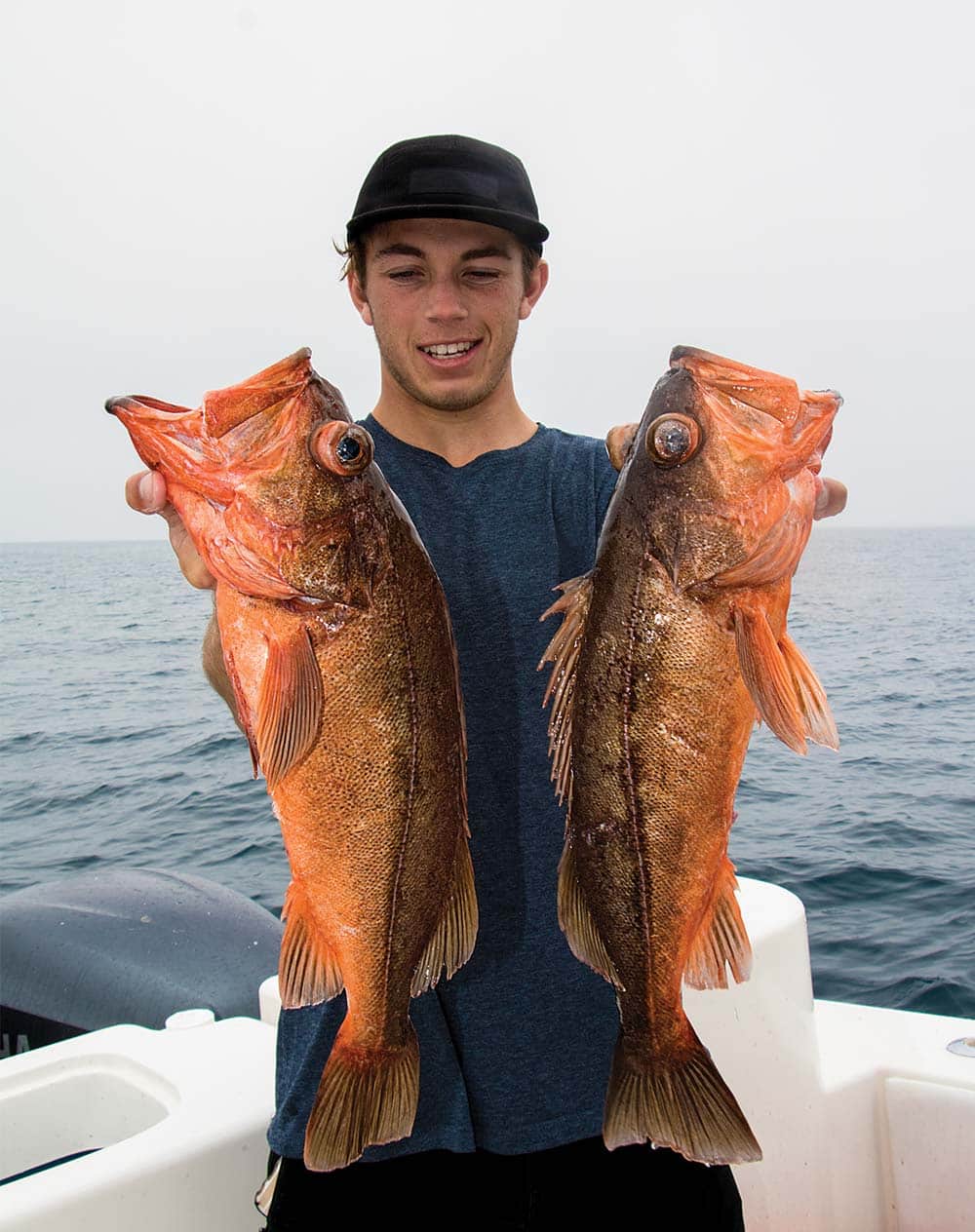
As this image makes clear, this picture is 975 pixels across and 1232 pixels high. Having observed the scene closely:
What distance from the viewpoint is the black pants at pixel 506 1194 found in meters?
2.54

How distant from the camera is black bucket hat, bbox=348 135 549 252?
264 centimetres

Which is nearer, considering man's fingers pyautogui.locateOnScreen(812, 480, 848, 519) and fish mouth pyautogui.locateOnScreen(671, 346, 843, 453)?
fish mouth pyautogui.locateOnScreen(671, 346, 843, 453)

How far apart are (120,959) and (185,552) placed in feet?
12.4

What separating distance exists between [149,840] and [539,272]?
1046 cm

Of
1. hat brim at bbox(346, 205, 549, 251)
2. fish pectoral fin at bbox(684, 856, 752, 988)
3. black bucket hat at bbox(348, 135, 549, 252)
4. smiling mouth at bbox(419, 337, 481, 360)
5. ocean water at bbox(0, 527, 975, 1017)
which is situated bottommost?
ocean water at bbox(0, 527, 975, 1017)

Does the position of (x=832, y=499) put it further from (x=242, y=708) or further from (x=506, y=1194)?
(x=506, y=1194)

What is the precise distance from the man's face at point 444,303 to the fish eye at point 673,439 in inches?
27.6

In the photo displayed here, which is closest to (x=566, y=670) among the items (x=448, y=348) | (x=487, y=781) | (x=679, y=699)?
(x=679, y=699)

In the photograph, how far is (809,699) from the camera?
225cm

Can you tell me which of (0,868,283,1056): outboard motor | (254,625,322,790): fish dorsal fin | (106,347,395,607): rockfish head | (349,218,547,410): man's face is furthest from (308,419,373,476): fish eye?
(0,868,283,1056): outboard motor

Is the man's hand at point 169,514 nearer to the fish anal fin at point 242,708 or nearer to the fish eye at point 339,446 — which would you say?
the fish anal fin at point 242,708

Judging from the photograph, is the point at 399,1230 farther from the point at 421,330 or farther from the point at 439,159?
the point at 439,159

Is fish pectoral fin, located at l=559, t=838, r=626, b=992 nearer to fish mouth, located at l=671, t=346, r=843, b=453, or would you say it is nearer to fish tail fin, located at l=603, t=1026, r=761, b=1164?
fish tail fin, located at l=603, t=1026, r=761, b=1164

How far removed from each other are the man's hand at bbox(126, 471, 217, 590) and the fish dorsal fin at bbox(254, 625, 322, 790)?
0.26 meters
